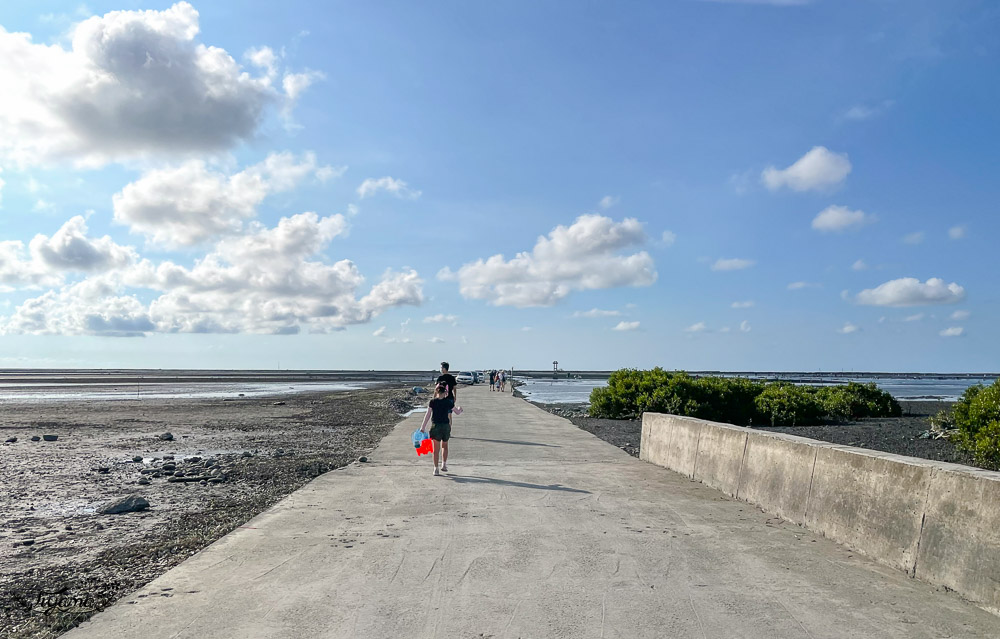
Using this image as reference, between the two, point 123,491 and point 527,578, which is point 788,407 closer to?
point 123,491

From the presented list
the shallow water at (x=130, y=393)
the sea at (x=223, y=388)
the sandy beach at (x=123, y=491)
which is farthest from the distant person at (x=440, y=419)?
the shallow water at (x=130, y=393)

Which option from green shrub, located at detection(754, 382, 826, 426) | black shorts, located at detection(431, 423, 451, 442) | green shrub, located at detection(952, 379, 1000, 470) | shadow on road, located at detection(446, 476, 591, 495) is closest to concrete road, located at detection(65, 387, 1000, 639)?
shadow on road, located at detection(446, 476, 591, 495)

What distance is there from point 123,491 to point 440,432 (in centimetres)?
494

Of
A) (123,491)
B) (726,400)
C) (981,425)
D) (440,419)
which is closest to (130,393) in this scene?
(726,400)

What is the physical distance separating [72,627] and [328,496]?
4.60m

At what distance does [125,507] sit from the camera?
928cm

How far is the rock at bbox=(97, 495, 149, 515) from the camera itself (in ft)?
30.2

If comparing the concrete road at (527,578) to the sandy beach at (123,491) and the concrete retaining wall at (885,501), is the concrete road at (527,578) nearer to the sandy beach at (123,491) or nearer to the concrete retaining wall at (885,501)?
the concrete retaining wall at (885,501)

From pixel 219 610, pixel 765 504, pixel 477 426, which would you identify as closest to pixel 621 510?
pixel 765 504

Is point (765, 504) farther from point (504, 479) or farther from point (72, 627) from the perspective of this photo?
point (72, 627)

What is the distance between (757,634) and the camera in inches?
175

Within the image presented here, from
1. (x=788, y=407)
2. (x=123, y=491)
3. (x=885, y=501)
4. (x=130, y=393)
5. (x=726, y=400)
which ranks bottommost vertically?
(x=130, y=393)

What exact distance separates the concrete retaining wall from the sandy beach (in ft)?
19.9

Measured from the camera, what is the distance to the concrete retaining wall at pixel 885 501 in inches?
201
